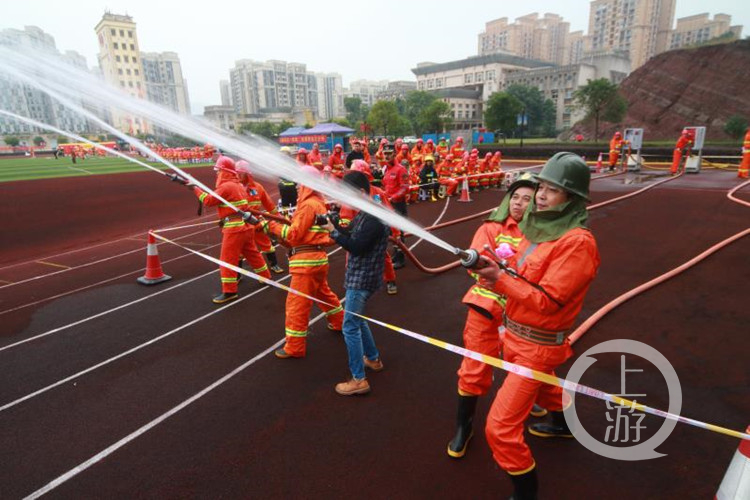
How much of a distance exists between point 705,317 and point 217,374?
6348mm

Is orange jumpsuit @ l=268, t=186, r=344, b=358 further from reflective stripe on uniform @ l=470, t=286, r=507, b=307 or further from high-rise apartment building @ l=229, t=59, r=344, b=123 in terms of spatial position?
high-rise apartment building @ l=229, t=59, r=344, b=123

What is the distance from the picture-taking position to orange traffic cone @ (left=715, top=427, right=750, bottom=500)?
1.76 m

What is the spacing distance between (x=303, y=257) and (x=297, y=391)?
1.44 m

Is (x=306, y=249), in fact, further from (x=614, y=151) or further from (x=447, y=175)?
(x=614, y=151)

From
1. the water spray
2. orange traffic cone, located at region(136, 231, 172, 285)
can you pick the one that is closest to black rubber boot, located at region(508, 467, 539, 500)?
the water spray

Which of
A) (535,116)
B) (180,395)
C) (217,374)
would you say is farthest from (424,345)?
(535,116)

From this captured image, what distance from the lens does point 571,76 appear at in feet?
280

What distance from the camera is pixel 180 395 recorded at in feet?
13.7

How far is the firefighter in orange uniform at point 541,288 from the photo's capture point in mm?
2145

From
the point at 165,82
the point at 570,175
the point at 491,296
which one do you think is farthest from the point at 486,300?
the point at 165,82

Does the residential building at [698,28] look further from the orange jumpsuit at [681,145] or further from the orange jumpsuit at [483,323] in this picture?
the orange jumpsuit at [483,323]

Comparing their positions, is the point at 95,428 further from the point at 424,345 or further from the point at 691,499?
the point at 691,499

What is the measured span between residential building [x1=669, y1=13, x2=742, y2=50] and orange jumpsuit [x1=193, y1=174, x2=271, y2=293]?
129714 mm

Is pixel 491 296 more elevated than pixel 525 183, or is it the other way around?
pixel 525 183
